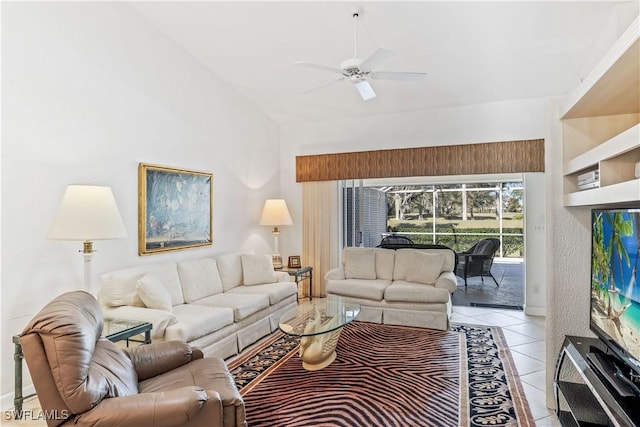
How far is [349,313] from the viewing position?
3.51 meters

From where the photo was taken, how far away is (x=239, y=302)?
148 inches

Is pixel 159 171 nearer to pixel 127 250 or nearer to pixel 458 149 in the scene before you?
pixel 127 250

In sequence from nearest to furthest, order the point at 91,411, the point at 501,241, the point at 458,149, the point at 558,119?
the point at 91,411 → the point at 558,119 → the point at 458,149 → the point at 501,241

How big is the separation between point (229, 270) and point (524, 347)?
131 inches

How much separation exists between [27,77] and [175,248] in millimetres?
2049

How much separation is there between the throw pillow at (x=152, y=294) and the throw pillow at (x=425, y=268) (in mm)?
2906

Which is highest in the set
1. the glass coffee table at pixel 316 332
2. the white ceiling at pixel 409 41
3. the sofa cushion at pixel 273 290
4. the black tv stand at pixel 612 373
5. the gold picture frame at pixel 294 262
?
the white ceiling at pixel 409 41

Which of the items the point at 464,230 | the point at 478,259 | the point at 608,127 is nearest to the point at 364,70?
the point at 608,127

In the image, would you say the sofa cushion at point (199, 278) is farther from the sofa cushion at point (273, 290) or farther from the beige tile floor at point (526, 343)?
the beige tile floor at point (526, 343)

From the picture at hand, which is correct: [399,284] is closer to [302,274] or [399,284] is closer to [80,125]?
[302,274]

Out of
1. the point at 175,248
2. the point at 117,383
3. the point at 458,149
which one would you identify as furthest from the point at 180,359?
the point at 458,149

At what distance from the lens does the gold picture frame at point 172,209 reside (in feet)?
12.3

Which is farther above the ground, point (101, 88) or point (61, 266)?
point (101, 88)

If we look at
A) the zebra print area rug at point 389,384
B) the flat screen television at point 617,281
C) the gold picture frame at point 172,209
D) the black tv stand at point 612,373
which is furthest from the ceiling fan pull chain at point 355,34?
the black tv stand at point 612,373
